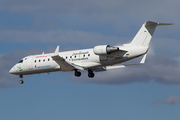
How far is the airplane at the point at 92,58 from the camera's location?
1618 inches

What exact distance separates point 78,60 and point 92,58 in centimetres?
187

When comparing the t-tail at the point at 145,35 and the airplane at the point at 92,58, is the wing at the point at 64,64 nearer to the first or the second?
the airplane at the point at 92,58

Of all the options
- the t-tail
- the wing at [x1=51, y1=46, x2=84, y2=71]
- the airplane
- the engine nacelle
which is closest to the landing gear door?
the airplane

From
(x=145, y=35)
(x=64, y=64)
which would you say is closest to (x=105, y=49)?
(x=145, y=35)

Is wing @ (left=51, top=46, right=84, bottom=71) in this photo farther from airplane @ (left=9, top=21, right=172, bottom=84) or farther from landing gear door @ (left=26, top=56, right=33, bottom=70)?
landing gear door @ (left=26, top=56, right=33, bottom=70)

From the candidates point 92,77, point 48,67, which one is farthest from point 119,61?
point 48,67

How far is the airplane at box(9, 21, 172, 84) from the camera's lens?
41.1 meters

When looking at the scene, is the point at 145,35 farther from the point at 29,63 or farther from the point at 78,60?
the point at 29,63

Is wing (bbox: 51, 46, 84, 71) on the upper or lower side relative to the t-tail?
lower

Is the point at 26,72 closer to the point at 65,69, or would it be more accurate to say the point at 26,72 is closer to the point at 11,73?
the point at 11,73

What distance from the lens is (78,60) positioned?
1720 inches

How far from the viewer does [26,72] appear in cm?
4759

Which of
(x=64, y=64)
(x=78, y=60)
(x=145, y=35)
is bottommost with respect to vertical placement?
(x=64, y=64)

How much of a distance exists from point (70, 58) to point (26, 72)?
6.78 metres
